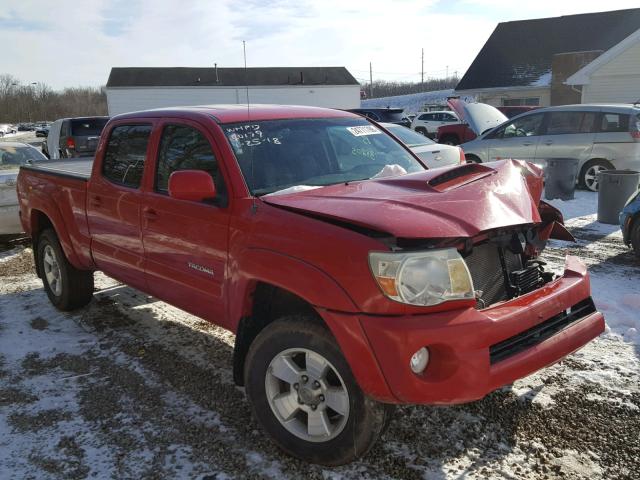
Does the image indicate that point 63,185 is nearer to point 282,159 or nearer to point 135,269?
point 135,269

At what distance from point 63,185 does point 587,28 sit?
39.8m

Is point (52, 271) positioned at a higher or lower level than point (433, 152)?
lower

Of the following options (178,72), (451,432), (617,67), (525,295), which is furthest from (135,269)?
(178,72)

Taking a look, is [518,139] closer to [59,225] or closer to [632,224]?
[632,224]

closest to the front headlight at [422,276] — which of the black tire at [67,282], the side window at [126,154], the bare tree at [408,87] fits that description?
the side window at [126,154]

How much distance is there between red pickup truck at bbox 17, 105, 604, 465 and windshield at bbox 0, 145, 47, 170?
5.93m

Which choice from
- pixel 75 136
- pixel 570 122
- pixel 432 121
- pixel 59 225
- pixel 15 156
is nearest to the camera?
pixel 59 225

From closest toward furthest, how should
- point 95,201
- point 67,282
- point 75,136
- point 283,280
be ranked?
point 283,280 → point 95,201 → point 67,282 → point 75,136

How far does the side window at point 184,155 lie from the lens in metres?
3.49

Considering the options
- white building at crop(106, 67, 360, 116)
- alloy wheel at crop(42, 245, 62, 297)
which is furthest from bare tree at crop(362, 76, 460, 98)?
alloy wheel at crop(42, 245, 62, 297)

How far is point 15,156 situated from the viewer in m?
9.41

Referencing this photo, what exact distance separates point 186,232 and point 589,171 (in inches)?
397

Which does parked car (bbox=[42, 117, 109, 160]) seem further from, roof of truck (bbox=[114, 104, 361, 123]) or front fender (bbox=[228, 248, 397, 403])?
front fender (bbox=[228, 248, 397, 403])

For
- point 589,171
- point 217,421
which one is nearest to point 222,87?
point 589,171
